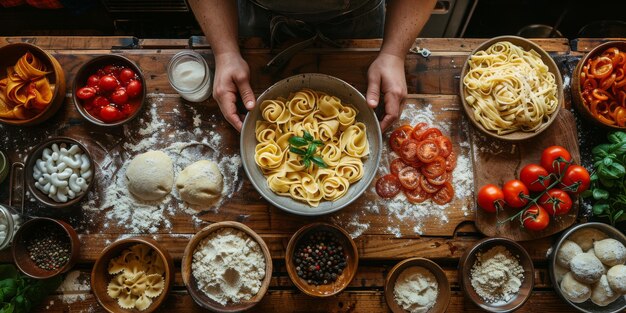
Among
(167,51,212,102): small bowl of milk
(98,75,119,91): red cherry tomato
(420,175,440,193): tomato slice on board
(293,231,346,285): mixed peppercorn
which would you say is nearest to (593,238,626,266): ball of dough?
(420,175,440,193): tomato slice on board

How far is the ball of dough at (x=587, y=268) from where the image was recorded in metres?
2.84

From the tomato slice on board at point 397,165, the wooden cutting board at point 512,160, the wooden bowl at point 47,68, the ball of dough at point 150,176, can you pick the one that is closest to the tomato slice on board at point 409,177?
the tomato slice on board at point 397,165

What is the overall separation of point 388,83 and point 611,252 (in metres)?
1.89

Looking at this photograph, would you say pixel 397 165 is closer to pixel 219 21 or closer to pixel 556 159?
pixel 556 159

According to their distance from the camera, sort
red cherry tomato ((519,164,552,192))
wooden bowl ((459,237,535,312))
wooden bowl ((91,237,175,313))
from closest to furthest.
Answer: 1. wooden bowl ((91,237,175,313))
2. wooden bowl ((459,237,535,312))
3. red cherry tomato ((519,164,552,192))

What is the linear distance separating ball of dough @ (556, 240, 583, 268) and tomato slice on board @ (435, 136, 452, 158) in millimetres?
1008

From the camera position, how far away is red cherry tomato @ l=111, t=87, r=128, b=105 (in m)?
3.03

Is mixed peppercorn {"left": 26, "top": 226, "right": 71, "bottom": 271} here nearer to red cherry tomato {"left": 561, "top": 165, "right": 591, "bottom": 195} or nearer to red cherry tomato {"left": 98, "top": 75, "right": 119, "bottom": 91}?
red cherry tomato {"left": 98, "top": 75, "right": 119, "bottom": 91}

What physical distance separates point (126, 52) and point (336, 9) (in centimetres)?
163

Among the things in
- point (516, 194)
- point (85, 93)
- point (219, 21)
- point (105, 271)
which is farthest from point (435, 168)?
point (85, 93)

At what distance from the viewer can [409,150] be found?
3080 millimetres

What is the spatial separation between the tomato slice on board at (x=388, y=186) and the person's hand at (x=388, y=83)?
371 millimetres

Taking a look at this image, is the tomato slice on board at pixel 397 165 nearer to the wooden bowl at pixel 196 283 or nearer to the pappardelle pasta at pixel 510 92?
the pappardelle pasta at pixel 510 92

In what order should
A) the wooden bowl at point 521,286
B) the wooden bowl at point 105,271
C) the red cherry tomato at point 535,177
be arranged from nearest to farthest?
the wooden bowl at point 105,271
the wooden bowl at point 521,286
the red cherry tomato at point 535,177
